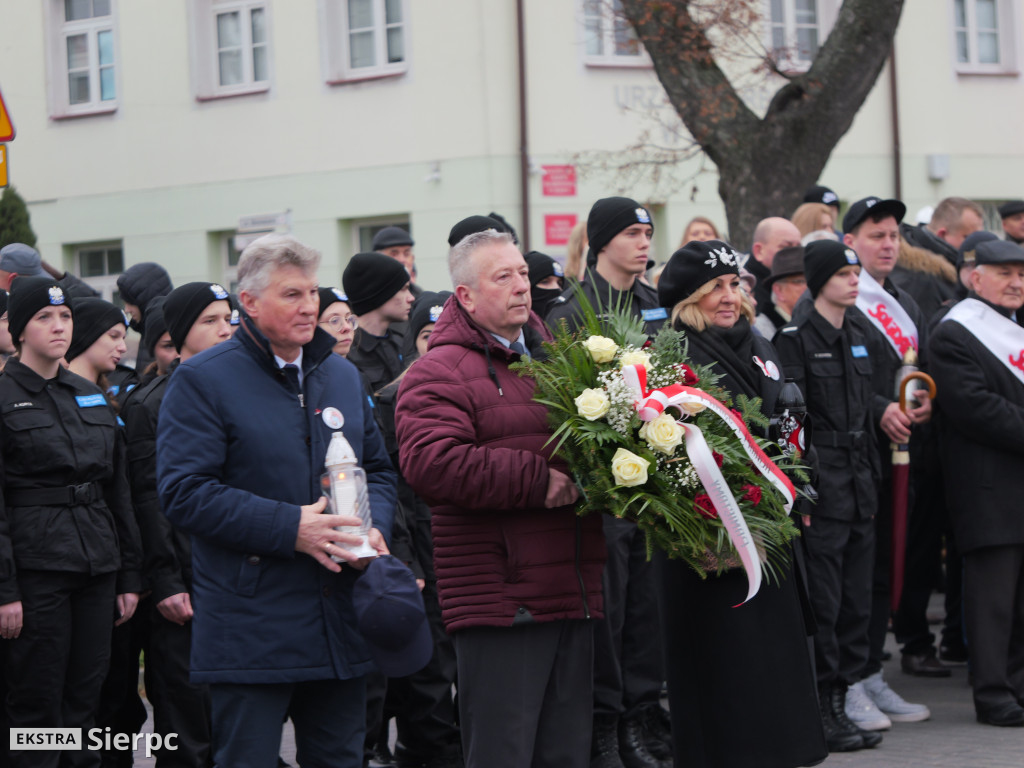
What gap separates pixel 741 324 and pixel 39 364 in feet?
9.49

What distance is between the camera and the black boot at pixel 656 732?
6.79m

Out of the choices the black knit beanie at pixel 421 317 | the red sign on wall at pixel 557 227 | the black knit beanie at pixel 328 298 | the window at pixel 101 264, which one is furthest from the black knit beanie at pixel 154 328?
the window at pixel 101 264

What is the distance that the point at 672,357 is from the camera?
5.00 m

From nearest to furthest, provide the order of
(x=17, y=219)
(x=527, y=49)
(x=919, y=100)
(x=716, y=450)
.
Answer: (x=716, y=450) < (x=17, y=219) < (x=527, y=49) < (x=919, y=100)

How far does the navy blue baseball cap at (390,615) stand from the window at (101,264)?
54.6 ft

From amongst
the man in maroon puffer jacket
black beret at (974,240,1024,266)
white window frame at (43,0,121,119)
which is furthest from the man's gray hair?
white window frame at (43,0,121,119)

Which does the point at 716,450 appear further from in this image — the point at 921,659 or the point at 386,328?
the point at 921,659

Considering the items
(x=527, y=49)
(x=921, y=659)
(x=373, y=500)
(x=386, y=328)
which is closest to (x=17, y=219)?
(x=527, y=49)

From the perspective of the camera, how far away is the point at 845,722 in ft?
23.1

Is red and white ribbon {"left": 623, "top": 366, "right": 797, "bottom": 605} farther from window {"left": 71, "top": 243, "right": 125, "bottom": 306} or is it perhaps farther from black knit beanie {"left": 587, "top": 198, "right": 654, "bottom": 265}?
window {"left": 71, "top": 243, "right": 125, "bottom": 306}

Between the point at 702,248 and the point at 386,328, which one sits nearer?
the point at 702,248

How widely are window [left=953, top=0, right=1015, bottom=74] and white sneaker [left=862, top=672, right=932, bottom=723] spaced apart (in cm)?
1472

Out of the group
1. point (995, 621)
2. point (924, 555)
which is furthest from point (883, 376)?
point (924, 555)

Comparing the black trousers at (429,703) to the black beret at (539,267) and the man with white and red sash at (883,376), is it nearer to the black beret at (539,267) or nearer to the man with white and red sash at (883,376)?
the black beret at (539,267)
